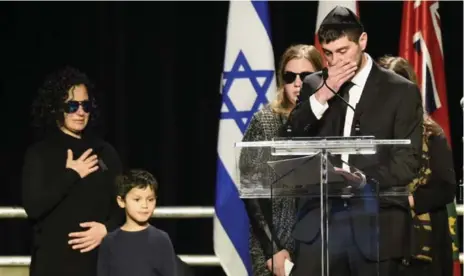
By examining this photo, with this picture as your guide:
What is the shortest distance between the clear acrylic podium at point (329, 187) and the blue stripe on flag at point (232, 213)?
1883mm

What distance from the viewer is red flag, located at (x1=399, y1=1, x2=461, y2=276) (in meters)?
5.70

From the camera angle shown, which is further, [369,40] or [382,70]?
[369,40]

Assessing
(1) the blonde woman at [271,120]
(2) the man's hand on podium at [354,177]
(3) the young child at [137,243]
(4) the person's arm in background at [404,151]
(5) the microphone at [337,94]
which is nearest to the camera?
(2) the man's hand on podium at [354,177]

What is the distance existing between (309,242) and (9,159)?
323 cm

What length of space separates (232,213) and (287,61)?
3.61ft

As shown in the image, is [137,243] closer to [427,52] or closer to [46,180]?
[46,180]

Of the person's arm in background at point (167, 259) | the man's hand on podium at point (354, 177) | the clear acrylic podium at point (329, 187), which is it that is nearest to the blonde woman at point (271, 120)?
the person's arm in background at point (167, 259)

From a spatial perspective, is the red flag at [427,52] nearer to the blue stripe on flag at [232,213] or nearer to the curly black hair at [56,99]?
the blue stripe on flag at [232,213]

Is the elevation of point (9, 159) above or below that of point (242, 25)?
below

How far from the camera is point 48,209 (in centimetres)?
467

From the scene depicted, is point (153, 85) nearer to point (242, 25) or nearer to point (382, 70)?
point (242, 25)

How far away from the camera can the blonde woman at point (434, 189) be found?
4648 mm

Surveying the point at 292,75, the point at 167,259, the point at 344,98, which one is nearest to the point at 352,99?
the point at 344,98

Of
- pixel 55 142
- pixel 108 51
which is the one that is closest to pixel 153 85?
pixel 108 51
